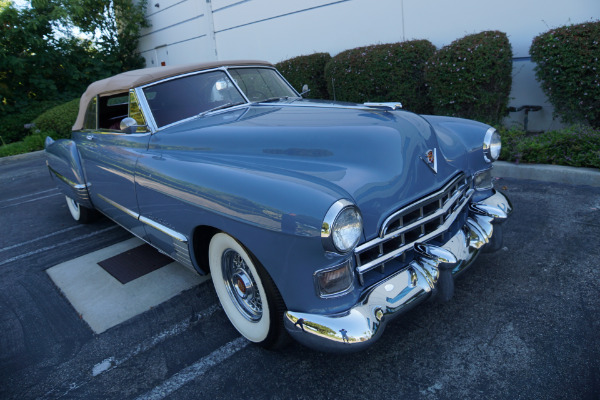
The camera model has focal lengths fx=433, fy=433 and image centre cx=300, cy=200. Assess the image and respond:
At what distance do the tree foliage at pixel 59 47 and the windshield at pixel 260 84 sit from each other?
11.4m

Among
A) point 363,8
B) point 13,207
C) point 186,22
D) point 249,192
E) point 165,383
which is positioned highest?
point 186,22

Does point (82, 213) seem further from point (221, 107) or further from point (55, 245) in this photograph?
point (221, 107)

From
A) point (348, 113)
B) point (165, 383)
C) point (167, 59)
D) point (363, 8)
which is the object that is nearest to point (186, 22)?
point (167, 59)

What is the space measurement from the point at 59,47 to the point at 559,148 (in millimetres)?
14514

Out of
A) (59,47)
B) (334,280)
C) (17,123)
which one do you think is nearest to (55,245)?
(334,280)

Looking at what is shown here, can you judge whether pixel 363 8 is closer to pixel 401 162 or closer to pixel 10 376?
pixel 401 162

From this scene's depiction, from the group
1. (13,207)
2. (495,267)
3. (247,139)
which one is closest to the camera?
(247,139)

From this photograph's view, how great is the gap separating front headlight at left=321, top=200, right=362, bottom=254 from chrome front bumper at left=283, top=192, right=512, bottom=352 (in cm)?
31

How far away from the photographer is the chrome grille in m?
2.11

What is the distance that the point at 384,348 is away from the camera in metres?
2.41

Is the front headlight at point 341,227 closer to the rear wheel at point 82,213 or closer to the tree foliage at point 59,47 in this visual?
the rear wheel at point 82,213

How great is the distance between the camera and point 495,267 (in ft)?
10.1

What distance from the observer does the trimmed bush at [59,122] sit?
11.0 metres

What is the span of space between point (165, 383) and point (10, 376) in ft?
3.19
